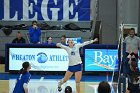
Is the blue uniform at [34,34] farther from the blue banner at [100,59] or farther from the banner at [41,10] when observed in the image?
the banner at [41,10]

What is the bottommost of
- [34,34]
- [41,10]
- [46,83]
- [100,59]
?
[46,83]

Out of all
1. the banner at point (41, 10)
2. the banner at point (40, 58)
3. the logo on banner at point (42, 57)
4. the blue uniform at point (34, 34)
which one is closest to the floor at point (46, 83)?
the banner at point (40, 58)

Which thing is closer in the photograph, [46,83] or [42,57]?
[46,83]

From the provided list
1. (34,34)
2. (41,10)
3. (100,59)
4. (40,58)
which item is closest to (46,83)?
(40,58)

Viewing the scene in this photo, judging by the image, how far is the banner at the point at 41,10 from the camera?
82.8 feet

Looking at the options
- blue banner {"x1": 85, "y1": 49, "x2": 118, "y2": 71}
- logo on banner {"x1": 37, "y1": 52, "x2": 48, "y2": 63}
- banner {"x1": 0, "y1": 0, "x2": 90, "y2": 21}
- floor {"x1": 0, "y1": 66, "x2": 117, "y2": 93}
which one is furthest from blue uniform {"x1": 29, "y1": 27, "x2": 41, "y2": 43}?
banner {"x1": 0, "y1": 0, "x2": 90, "y2": 21}

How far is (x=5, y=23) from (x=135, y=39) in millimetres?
10716

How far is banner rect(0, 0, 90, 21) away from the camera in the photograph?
25.2m

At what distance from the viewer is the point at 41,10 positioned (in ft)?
83.4

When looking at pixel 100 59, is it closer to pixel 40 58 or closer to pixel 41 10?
pixel 40 58

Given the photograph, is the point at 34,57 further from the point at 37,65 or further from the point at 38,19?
the point at 38,19

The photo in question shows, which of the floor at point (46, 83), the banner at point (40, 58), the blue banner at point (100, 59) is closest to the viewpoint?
the floor at point (46, 83)

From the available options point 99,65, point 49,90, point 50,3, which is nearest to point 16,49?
point 99,65

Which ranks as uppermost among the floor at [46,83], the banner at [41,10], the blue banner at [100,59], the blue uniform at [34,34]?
the banner at [41,10]
